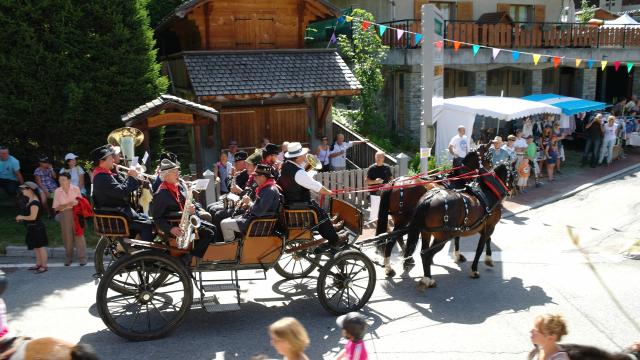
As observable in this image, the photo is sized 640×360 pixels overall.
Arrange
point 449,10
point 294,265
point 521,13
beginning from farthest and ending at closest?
1. point 521,13
2. point 449,10
3. point 294,265

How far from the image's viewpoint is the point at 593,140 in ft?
61.1

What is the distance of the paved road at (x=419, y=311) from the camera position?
6.88 metres

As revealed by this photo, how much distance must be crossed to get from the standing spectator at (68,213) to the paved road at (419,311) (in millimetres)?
312

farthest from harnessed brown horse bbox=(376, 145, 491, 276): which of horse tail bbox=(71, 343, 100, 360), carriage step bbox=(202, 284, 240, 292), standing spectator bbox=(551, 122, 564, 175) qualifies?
standing spectator bbox=(551, 122, 564, 175)

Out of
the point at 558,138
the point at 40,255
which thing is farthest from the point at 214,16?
the point at 558,138

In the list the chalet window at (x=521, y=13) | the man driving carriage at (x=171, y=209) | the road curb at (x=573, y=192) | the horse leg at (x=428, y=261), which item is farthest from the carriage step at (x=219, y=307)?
the chalet window at (x=521, y=13)

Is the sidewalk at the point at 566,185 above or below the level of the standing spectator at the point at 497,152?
below

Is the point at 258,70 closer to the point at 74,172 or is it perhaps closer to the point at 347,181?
the point at 347,181

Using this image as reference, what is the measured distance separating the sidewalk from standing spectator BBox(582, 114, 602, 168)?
1.17 ft

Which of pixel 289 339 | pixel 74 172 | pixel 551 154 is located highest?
pixel 74 172

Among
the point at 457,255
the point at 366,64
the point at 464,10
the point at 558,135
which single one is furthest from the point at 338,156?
the point at 464,10

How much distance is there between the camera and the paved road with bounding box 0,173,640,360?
6879mm

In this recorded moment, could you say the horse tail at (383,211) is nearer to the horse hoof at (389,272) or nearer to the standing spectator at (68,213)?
the horse hoof at (389,272)

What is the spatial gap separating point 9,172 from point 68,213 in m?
3.56
